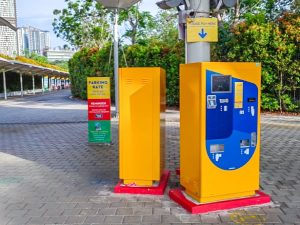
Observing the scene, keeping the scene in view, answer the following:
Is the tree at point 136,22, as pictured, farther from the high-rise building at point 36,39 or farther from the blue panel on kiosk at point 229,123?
the high-rise building at point 36,39

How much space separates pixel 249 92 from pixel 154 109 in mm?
1241

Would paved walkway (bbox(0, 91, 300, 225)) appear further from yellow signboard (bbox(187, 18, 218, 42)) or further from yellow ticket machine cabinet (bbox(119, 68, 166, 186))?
yellow signboard (bbox(187, 18, 218, 42))

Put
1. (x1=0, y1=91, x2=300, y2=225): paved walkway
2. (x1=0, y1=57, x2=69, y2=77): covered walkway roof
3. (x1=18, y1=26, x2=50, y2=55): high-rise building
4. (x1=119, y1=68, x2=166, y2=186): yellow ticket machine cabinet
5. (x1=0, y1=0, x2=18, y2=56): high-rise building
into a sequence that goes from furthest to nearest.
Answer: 1. (x1=18, y1=26, x2=50, y2=55): high-rise building
2. (x1=0, y1=0, x2=18, y2=56): high-rise building
3. (x1=0, y1=57, x2=69, y2=77): covered walkway roof
4. (x1=119, y1=68, x2=166, y2=186): yellow ticket machine cabinet
5. (x1=0, y1=91, x2=300, y2=225): paved walkway

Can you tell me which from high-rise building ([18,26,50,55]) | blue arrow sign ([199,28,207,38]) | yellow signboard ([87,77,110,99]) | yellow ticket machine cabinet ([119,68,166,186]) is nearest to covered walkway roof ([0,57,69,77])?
yellow signboard ([87,77,110,99])

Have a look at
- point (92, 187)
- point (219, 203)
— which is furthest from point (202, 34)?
point (92, 187)

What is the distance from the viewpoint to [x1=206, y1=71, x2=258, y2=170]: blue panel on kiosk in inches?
159

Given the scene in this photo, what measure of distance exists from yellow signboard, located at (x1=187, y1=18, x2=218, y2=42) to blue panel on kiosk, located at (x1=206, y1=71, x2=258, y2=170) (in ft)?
3.64

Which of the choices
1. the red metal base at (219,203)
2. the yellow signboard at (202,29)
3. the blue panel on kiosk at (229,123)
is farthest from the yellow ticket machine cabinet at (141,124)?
the blue panel on kiosk at (229,123)

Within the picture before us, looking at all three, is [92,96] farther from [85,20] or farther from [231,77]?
[85,20]

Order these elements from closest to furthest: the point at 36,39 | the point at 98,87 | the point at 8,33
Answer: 1. the point at 98,87
2. the point at 8,33
3. the point at 36,39

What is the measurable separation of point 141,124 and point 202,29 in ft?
5.22

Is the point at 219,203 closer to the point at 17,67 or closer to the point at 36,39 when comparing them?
the point at 17,67

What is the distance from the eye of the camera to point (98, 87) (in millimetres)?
8188

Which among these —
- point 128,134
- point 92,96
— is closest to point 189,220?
point 128,134
